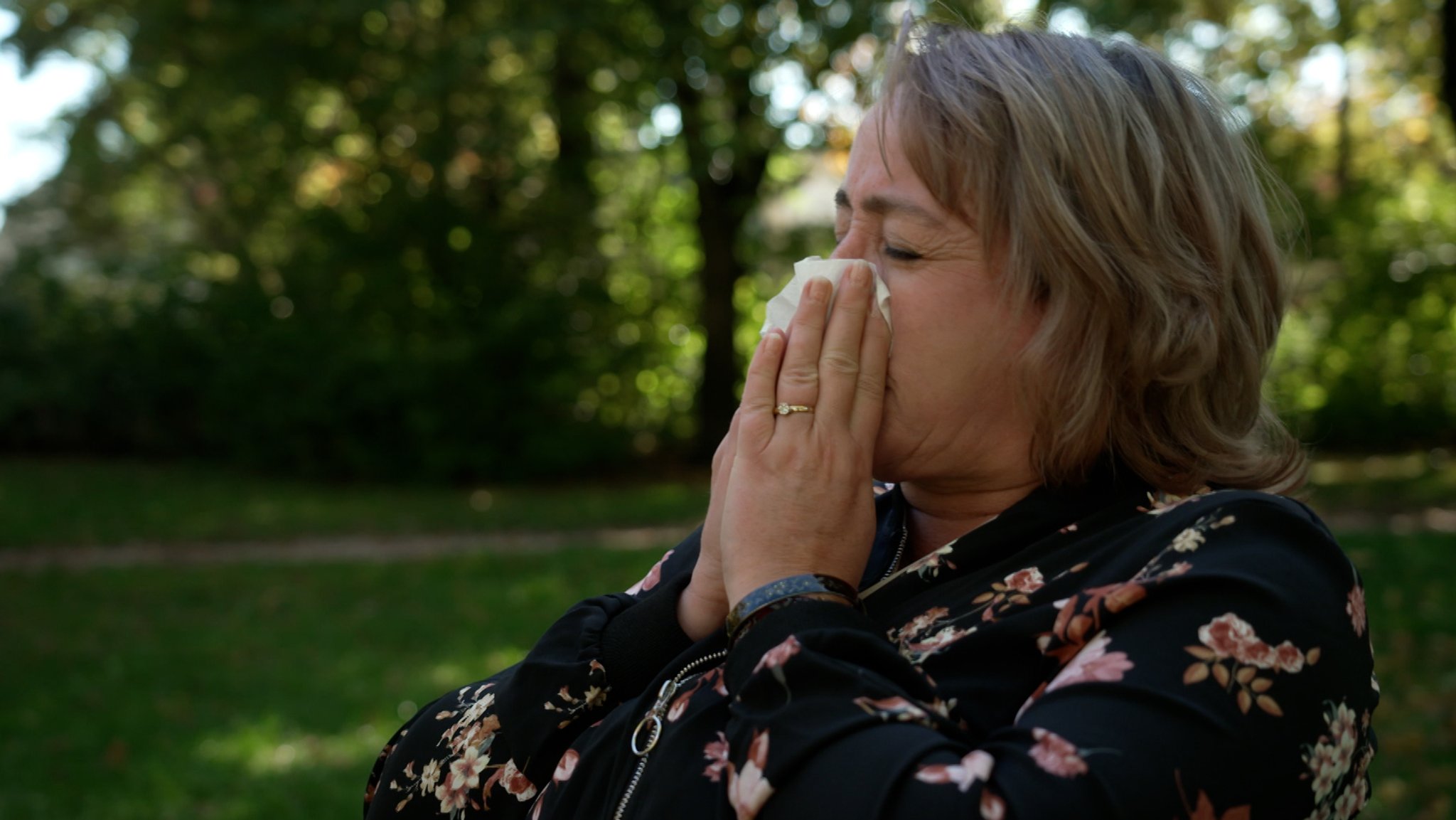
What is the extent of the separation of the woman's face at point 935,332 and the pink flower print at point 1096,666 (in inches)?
16.3

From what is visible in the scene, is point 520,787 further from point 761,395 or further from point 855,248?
point 855,248

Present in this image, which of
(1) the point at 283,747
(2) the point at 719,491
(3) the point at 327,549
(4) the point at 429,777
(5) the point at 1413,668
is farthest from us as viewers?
(3) the point at 327,549

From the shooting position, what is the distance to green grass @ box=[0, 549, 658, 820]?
5402 mm

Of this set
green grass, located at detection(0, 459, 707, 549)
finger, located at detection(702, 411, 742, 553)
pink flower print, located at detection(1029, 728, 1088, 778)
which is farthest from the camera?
green grass, located at detection(0, 459, 707, 549)

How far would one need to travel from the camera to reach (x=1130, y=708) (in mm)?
1264

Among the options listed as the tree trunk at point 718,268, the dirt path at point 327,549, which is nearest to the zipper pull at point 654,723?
the dirt path at point 327,549

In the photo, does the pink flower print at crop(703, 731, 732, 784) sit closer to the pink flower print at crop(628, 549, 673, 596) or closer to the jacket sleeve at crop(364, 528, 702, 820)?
the jacket sleeve at crop(364, 528, 702, 820)

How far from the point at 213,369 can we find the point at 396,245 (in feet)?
12.1

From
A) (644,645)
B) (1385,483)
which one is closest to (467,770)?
(644,645)

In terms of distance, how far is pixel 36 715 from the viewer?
21.4 ft

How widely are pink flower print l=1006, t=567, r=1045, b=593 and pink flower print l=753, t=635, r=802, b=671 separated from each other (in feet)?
1.10

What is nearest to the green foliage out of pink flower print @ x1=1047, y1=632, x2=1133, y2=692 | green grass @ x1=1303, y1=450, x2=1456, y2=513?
green grass @ x1=1303, y1=450, x2=1456, y2=513

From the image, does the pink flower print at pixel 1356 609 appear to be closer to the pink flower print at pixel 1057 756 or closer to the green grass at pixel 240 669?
the pink flower print at pixel 1057 756

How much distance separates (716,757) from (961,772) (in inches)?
13.9
